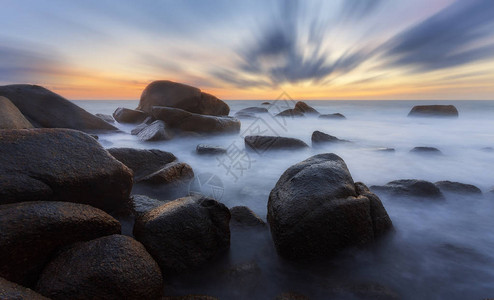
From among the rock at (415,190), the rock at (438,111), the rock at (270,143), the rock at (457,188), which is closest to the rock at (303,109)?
the rock at (438,111)

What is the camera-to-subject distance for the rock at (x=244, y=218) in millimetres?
3561

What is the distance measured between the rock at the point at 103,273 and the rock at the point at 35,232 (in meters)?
0.11

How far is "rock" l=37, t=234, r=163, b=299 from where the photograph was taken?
1.86 m

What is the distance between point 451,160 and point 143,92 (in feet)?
41.5

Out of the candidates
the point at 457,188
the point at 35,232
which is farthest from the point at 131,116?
the point at 457,188

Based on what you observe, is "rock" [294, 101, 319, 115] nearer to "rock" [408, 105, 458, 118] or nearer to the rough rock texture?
"rock" [408, 105, 458, 118]

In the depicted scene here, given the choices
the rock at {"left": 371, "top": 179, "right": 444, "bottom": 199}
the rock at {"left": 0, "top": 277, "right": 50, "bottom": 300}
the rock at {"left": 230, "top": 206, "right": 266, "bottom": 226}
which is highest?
the rock at {"left": 0, "top": 277, "right": 50, "bottom": 300}

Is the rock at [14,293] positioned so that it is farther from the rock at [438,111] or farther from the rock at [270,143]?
the rock at [438,111]

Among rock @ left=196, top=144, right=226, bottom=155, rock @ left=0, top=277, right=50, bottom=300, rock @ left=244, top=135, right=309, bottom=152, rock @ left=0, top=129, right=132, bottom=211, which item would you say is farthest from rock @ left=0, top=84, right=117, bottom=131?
rock @ left=0, top=277, right=50, bottom=300

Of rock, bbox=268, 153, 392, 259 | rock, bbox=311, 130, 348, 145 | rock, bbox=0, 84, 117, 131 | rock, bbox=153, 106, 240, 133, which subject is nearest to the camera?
rock, bbox=268, 153, 392, 259

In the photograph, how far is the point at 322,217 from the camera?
9.09ft

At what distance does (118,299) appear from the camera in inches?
75.5

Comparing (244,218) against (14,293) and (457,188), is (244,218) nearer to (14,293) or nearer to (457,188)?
(14,293)

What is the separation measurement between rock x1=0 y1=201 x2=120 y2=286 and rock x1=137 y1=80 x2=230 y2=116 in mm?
9997
